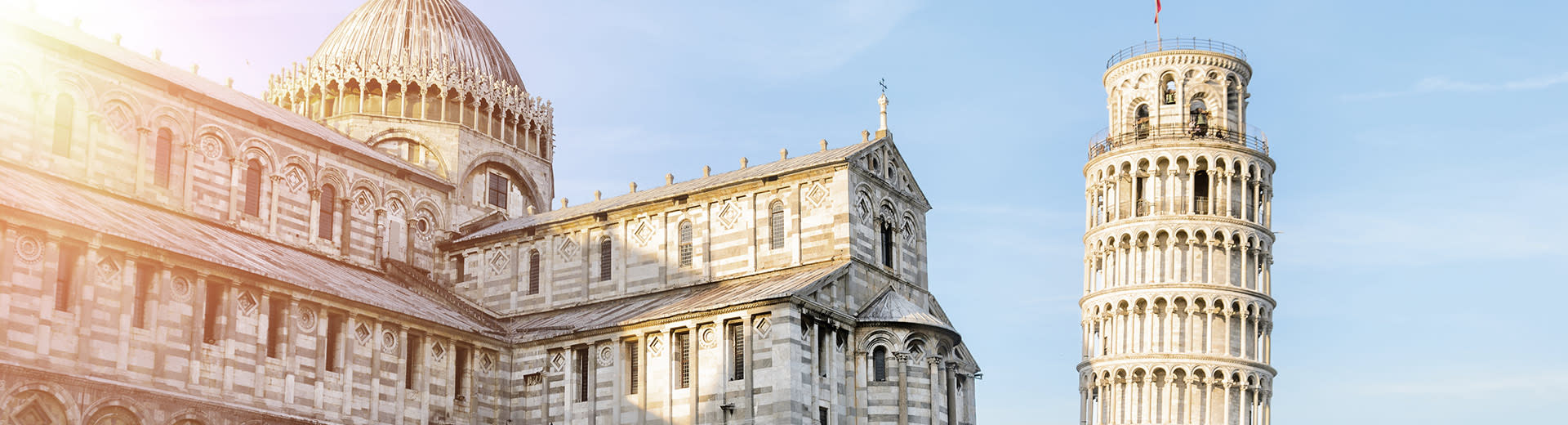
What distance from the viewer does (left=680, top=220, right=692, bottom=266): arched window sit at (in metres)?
57.5

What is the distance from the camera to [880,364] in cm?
5353

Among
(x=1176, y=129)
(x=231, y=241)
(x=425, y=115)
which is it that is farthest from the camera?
(x=1176, y=129)

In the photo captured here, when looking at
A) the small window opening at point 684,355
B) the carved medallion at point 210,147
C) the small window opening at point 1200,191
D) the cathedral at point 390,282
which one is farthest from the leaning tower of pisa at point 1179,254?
the carved medallion at point 210,147

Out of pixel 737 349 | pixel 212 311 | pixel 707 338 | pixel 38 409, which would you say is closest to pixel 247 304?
pixel 212 311

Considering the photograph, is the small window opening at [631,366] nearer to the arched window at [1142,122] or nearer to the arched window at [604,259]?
the arched window at [604,259]

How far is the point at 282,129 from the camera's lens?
187 ft

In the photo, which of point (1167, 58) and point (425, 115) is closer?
point (425, 115)

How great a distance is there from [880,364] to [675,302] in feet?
22.7

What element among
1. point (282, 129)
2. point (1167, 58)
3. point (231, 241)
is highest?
point (1167, 58)

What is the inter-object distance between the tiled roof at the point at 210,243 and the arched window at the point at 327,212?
3.94 feet

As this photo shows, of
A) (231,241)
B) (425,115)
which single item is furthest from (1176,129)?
(231,241)

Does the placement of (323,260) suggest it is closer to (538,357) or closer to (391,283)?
(391,283)

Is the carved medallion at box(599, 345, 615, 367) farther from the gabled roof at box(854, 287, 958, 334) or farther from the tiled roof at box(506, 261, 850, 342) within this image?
the gabled roof at box(854, 287, 958, 334)

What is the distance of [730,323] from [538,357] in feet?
25.9
